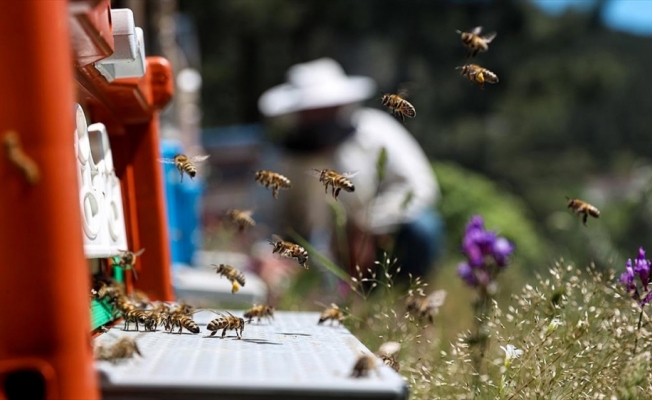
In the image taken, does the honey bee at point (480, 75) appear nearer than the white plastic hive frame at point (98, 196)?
No

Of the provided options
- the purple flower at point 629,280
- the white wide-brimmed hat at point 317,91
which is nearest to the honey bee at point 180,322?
the purple flower at point 629,280

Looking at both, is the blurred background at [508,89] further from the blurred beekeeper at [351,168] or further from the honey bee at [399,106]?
the honey bee at [399,106]

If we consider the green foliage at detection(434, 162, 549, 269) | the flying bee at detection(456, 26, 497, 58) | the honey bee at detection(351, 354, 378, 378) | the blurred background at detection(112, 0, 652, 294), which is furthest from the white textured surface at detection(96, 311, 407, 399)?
the blurred background at detection(112, 0, 652, 294)

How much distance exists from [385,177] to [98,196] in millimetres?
4946

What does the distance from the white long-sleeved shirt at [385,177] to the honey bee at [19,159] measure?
212 inches

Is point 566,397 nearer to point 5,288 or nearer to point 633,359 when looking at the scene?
point 633,359

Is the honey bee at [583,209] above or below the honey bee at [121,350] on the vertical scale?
below

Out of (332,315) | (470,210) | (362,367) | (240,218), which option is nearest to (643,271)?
(332,315)

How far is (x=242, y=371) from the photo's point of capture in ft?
4.17

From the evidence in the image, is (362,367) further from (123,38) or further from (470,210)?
(470,210)

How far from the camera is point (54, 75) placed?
1.18 metres

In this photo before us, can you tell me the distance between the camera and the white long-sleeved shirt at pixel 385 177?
264 inches

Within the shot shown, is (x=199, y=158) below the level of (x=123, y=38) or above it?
below

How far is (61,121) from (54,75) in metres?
0.06
